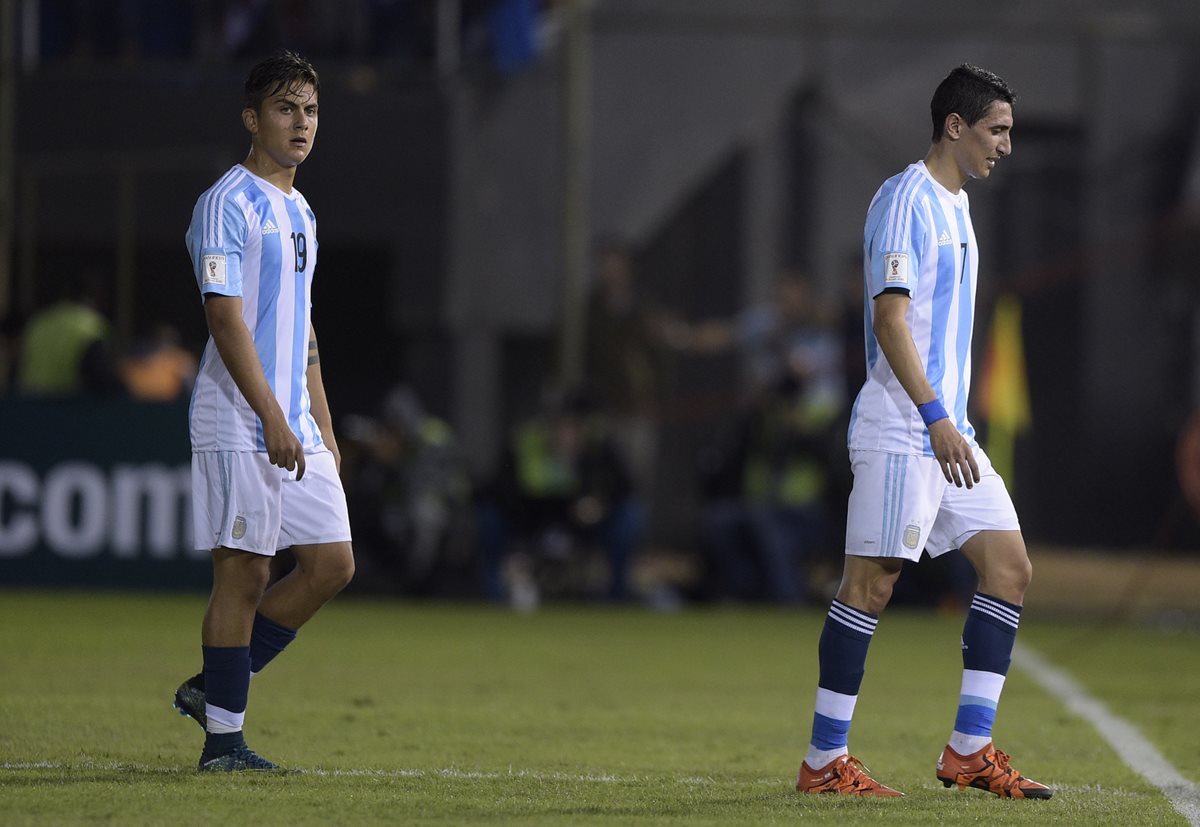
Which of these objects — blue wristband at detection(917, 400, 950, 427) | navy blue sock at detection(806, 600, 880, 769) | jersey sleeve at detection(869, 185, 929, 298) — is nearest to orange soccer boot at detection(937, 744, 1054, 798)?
navy blue sock at detection(806, 600, 880, 769)

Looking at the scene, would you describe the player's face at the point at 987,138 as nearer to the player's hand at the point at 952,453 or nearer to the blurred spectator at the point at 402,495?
the player's hand at the point at 952,453

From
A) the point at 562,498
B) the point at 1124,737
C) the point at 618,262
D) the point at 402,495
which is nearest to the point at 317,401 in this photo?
the point at 1124,737

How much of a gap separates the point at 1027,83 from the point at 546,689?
9.32 m

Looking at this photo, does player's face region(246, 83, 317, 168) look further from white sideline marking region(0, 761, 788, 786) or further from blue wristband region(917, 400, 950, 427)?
blue wristband region(917, 400, 950, 427)

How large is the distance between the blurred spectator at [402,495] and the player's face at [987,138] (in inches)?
353

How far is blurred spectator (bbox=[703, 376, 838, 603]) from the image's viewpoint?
1395cm

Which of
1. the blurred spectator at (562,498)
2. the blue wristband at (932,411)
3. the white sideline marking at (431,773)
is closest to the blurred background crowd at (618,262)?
the blurred spectator at (562,498)

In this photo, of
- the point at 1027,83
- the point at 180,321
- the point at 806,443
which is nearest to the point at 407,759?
the point at 806,443

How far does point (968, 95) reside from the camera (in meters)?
5.88

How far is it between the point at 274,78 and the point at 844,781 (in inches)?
101

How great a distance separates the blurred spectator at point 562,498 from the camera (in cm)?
1402

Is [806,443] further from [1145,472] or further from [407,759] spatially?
[407,759]

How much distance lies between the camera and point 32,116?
1460 cm

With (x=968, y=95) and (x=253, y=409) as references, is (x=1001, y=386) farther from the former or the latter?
(x=253, y=409)
